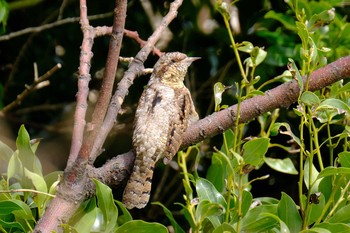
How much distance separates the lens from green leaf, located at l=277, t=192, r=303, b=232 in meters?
1.81

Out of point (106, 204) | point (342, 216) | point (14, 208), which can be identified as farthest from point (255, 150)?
point (14, 208)

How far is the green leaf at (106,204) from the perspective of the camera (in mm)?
1788

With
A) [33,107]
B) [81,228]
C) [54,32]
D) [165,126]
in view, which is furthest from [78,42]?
[81,228]

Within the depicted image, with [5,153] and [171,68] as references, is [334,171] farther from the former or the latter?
[171,68]

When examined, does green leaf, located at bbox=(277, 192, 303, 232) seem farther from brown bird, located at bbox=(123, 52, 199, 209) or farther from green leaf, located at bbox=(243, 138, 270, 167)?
brown bird, located at bbox=(123, 52, 199, 209)

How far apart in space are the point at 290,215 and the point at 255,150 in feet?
0.55

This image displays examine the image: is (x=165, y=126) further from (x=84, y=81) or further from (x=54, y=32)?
(x=54, y=32)

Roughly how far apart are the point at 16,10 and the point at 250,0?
1104mm

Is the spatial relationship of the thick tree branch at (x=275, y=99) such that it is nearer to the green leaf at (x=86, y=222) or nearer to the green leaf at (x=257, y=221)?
the green leaf at (x=257, y=221)

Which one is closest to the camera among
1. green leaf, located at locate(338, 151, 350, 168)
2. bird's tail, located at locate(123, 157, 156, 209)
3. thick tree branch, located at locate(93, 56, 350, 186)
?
green leaf, located at locate(338, 151, 350, 168)

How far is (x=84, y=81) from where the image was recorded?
198 centimetres

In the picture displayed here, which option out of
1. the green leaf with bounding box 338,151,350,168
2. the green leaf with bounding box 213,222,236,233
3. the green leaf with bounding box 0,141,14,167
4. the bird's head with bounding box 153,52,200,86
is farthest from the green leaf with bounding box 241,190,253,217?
the bird's head with bounding box 153,52,200,86

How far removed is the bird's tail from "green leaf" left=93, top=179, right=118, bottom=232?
322mm

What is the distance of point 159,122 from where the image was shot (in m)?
2.43
